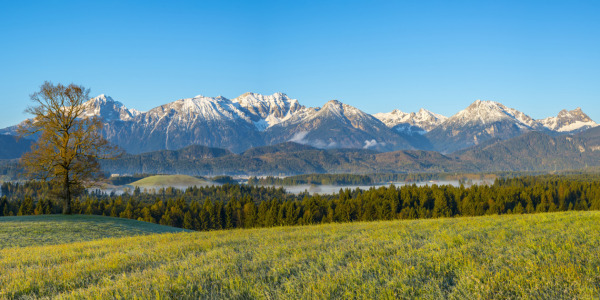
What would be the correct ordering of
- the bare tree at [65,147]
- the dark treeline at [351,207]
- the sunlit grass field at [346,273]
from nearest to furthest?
the sunlit grass field at [346,273] → the bare tree at [65,147] → the dark treeline at [351,207]

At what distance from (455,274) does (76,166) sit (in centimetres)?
5001

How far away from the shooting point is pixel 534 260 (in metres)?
9.89

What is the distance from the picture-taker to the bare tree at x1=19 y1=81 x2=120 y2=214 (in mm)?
45406

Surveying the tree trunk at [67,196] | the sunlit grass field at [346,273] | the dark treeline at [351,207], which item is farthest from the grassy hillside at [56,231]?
the dark treeline at [351,207]

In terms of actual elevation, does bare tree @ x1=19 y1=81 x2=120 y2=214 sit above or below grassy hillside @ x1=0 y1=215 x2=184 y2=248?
above

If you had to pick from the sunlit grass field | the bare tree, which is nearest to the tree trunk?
the bare tree

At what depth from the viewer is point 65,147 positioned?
46469mm

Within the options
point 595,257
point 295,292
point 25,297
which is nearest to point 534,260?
point 595,257

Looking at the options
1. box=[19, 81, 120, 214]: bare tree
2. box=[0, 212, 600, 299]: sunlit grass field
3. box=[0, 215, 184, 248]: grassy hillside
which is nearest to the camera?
box=[0, 212, 600, 299]: sunlit grass field

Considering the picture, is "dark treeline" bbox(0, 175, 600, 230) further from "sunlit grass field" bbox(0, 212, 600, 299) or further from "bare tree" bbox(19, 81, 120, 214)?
"sunlit grass field" bbox(0, 212, 600, 299)

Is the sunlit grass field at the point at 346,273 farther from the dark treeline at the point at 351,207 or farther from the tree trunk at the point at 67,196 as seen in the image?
the dark treeline at the point at 351,207

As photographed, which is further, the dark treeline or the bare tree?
the dark treeline

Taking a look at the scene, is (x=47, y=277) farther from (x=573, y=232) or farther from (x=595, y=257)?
(x=573, y=232)

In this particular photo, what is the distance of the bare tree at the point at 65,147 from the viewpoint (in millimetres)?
45406
